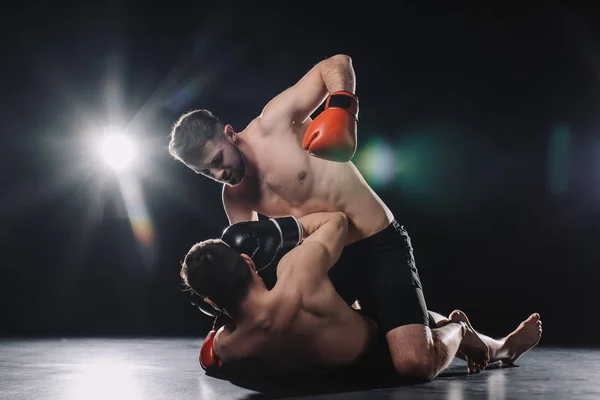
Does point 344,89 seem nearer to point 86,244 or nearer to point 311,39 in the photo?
point 311,39

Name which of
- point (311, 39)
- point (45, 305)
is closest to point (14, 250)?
point (45, 305)

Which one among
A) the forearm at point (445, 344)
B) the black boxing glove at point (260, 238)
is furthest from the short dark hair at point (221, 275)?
the forearm at point (445, 344)

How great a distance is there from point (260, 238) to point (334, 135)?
443mm

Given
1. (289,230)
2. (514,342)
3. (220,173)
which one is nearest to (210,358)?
(289,230)

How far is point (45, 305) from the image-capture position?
512cm

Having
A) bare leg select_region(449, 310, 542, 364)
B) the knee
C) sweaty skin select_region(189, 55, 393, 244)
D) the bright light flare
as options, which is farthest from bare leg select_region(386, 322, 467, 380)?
the bright light flare

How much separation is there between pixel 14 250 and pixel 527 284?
4085 millimetres

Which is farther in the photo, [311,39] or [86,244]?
[86,244]

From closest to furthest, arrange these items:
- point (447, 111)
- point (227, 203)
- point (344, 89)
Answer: point (344, 89)
point (227, 203)
point (447, 111)

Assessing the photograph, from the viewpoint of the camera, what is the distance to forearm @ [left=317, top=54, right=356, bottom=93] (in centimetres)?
214

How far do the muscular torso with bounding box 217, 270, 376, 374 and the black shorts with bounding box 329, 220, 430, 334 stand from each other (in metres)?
0.28

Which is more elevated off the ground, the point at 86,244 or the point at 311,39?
the point at 311,39

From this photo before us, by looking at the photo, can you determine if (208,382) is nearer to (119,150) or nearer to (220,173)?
(220,173)

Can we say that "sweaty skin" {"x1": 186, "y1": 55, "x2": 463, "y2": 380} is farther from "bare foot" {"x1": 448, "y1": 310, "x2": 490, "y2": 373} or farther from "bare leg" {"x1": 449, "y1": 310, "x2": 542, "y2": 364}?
"bare leg" {"x1": 449, "y1": 310, "x2": 542, "y2": 364}
